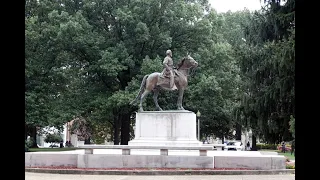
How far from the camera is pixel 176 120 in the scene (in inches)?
886

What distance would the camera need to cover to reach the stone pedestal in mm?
22359

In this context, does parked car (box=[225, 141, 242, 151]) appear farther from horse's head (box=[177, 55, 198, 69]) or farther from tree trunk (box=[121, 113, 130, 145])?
tree trunk (box=[121, 113, 130, 145])

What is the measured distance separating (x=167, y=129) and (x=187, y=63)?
342cm

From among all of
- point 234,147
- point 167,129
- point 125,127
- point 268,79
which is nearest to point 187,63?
point 167,129

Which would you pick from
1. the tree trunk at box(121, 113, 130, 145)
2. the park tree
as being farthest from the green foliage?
the park tree

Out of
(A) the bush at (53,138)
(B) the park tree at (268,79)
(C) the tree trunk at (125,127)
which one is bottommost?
(A) the bush at (53,138)

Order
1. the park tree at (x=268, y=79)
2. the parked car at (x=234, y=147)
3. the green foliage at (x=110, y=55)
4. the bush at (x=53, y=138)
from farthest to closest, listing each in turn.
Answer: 1. the bush at (x=53, y=138)
2. the green foliage at (x=110, y=55)
3. the parked car at (x=234, y=147)
4. the park tree at (x=268, y=79)

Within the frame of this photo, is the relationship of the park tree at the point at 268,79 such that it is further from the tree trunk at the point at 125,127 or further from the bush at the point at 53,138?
the bush at the point at 53,138

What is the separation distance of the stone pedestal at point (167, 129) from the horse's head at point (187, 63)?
229cm

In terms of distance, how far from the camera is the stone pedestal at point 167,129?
22.4 m

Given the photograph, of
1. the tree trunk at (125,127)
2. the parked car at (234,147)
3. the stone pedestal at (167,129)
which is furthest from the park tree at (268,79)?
the tree trunk at (125,127)
